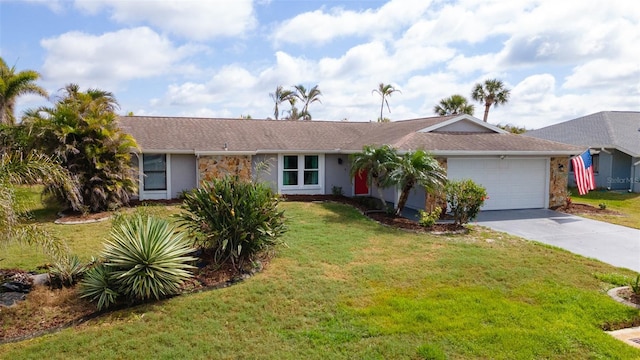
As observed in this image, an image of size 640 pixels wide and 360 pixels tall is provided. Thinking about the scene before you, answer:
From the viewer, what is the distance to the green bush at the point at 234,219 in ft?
28.7

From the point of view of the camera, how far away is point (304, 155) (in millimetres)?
20188

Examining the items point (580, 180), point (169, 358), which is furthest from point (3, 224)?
point (580, 180)

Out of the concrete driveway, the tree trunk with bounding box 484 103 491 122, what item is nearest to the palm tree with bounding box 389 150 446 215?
the concrete driveway

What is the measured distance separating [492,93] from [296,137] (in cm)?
2487

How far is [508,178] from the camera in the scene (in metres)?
17.0

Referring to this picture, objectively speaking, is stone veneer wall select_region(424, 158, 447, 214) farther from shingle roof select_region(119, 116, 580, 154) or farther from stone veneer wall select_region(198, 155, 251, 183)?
stone veneer wall select_region(198, 155, 251, 183)

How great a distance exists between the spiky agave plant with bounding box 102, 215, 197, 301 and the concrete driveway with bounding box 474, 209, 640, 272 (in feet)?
31.6

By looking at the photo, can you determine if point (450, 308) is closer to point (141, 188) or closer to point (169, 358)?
point (169, 358)

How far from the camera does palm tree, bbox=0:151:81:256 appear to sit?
21.2ft

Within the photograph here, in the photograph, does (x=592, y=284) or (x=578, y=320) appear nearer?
(x=578, y=320)

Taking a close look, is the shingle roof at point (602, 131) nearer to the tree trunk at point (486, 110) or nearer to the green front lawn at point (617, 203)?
the green front lawn at point (617, 203)

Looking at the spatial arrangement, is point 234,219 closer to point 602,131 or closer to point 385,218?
point 385,218

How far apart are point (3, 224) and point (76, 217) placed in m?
8.63

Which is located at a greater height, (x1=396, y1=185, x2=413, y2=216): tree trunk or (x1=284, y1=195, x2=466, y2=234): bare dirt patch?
(x1=396, y1=185, x2=413, y2=216): tree trunk
